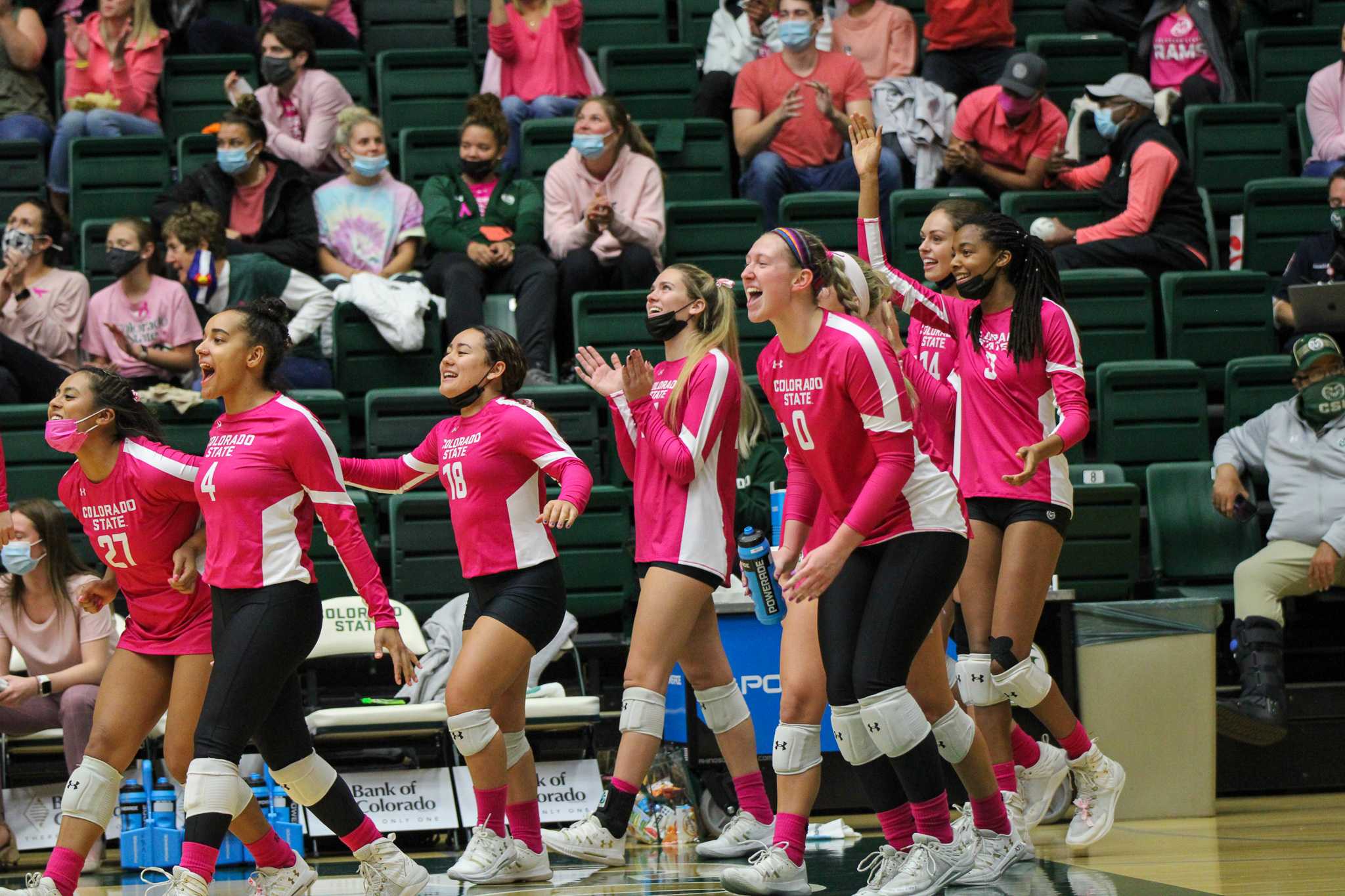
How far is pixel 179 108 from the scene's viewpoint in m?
9.77

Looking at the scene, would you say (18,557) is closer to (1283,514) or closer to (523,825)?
(523,825)

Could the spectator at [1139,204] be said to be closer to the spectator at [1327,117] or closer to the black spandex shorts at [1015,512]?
the spectator at [1327,117]

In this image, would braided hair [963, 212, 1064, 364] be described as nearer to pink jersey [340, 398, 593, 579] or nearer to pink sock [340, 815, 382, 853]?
Result: pink jersey [340, 398, 593, 579]

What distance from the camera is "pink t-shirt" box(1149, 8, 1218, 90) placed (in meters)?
9.98

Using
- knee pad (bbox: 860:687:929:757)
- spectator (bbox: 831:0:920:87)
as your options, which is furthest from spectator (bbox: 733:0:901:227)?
knee pad (bbox: 860:687:929:757)

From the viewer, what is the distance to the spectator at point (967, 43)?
9.83m

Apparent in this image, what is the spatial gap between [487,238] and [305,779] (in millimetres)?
4267

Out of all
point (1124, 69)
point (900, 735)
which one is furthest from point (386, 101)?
point (900, 735)

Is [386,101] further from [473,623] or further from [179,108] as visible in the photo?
[473,623]

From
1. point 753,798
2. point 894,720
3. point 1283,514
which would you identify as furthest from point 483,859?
point 1283,514

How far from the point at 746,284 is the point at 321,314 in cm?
408

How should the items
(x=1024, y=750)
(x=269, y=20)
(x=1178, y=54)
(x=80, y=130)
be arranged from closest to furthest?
(x=1024, y=750) < (x=80, y=130) < (x=269, y=20) < (x=1178, y=54)

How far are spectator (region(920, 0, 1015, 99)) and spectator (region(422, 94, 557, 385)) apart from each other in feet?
9.32

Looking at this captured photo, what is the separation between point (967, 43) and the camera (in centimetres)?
990
